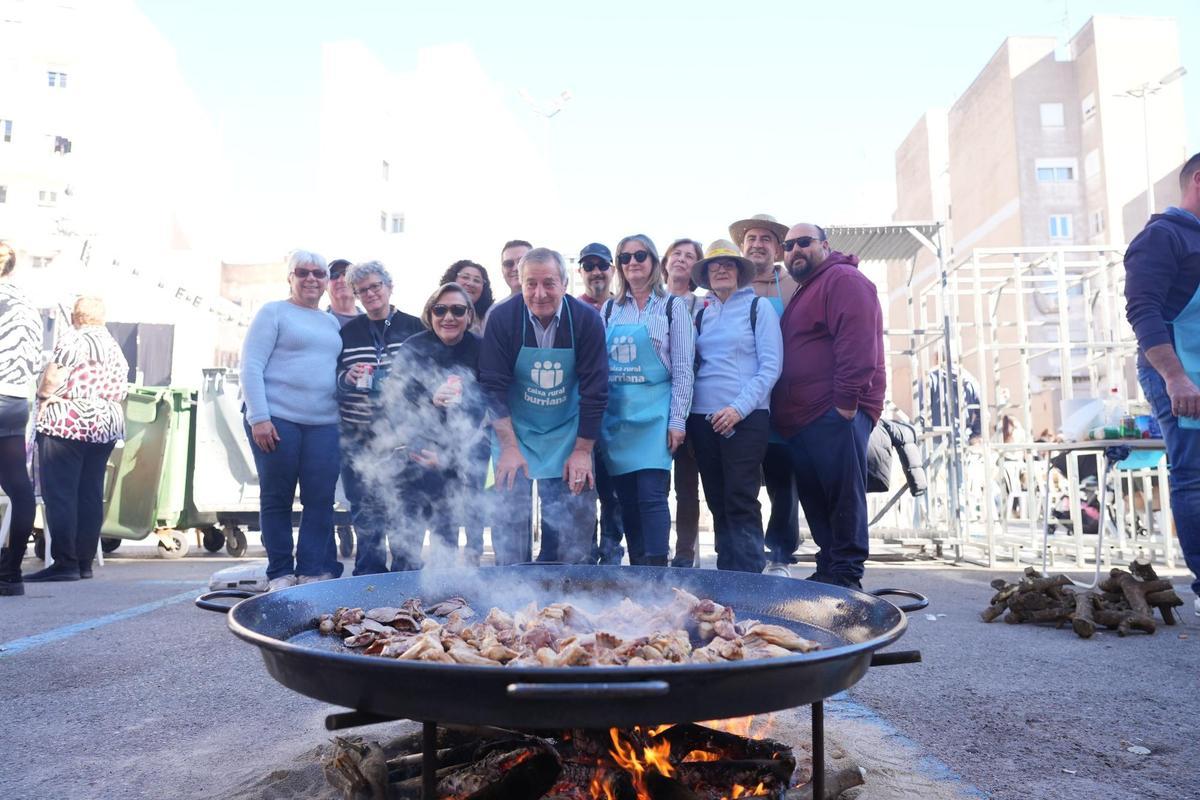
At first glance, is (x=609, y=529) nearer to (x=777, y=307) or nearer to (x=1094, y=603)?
(x=777, y=307)

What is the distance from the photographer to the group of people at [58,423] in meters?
4.48

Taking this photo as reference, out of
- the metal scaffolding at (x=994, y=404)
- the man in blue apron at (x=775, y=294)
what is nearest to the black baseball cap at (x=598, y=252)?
the man in blue apron at (x=775, y=294)

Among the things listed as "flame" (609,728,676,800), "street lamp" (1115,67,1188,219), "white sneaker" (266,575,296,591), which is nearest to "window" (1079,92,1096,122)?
"street lamp" (1115,67,1188,219)

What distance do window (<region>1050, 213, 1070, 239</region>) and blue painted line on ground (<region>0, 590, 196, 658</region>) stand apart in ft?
111

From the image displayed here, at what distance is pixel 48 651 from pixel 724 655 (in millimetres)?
3040

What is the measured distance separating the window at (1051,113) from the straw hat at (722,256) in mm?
33040

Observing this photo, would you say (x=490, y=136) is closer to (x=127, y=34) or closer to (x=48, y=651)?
(x=127, y=34)

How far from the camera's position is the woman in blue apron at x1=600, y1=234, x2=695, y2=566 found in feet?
12.5

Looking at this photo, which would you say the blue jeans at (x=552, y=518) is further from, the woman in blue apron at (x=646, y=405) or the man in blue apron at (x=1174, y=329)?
the man in blue apron at (x=1174, y=329)

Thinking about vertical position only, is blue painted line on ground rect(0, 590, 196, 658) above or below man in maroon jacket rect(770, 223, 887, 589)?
below

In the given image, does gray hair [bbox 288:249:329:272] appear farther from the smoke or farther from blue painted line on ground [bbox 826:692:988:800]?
blue painted line on ground [bbox 826:692:988:800]

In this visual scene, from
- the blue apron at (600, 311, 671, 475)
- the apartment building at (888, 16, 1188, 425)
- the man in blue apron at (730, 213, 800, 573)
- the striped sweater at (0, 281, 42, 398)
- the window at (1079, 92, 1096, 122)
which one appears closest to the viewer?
the blue apron at (600, 311, 671, 475)

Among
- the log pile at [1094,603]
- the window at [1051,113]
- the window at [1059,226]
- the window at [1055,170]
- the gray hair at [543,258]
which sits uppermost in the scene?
the window at [1051,113]

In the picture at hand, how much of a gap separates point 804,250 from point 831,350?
59cm
